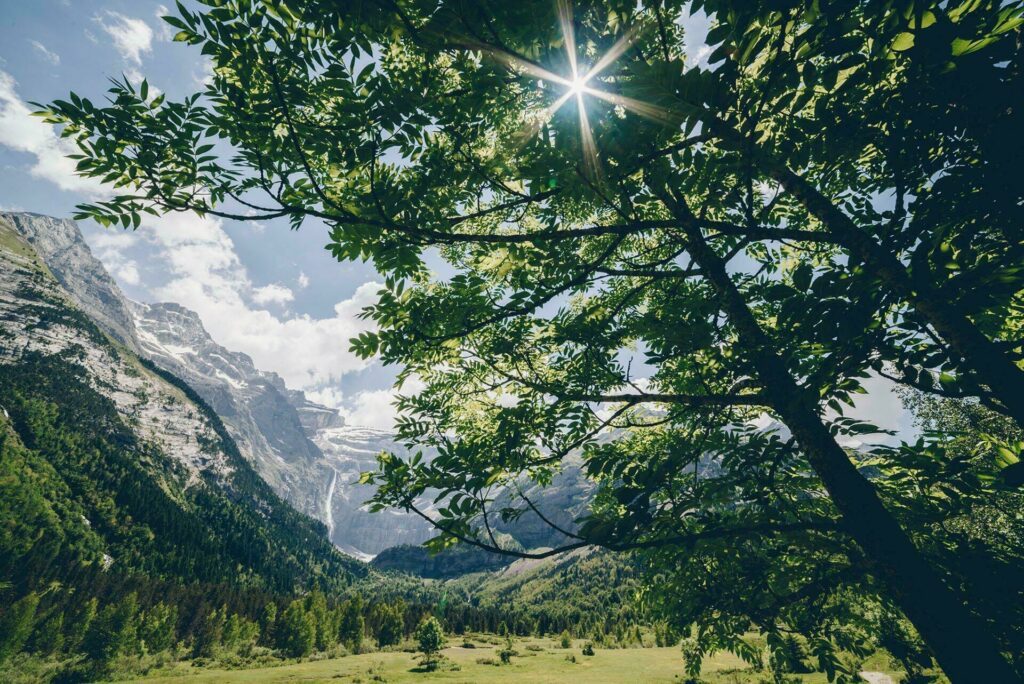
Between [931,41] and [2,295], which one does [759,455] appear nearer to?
[931,41]

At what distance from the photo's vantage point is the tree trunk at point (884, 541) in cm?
280

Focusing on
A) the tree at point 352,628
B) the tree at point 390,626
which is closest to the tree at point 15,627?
the tree at point 352,628

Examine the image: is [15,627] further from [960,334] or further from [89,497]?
[960,334]

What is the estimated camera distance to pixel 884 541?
329 cm

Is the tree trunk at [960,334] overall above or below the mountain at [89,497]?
below

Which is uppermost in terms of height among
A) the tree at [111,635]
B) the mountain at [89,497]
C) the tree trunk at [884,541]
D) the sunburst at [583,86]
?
the mountain at [89,497]

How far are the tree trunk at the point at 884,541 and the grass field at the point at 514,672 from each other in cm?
4929

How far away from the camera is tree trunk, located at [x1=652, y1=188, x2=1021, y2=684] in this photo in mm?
2801

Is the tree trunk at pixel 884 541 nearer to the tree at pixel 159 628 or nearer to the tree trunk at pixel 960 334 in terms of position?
the tree trunk at pixel 960 334

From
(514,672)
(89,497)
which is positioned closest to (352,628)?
(514,672)

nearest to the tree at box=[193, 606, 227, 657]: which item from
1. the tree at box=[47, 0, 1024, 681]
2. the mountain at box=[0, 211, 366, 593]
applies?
the mountain at box=[0, 211, 366, 593]

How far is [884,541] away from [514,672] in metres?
73.7

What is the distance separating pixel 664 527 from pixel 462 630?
13813 cm

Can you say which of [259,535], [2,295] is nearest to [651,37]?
[259,535]
